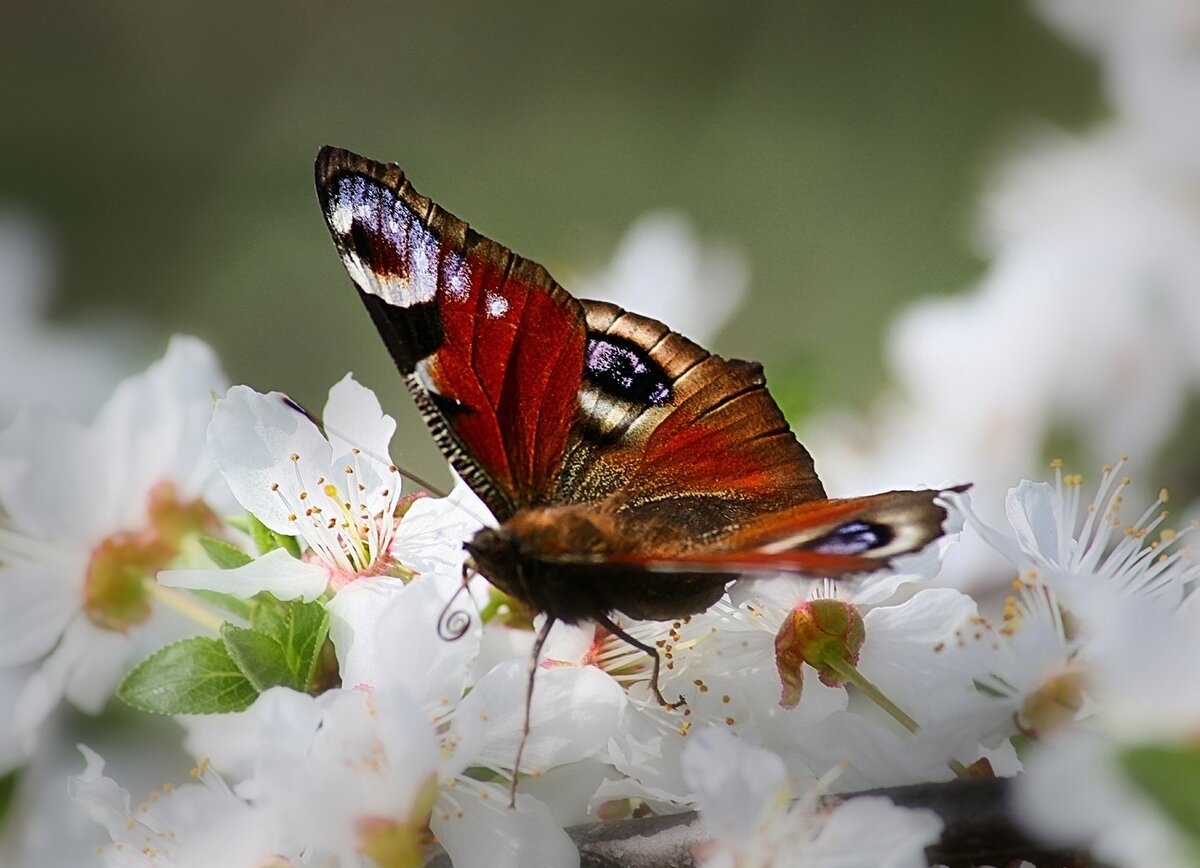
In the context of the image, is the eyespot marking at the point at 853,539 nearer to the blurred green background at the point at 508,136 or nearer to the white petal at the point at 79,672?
the white petal at the point at 79,672

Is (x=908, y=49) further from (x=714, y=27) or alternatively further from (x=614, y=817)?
(x=614, y=817)

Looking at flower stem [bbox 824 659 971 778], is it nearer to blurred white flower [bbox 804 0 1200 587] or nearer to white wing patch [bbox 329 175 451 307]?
white wing patch [bbox 329 175 451 307]

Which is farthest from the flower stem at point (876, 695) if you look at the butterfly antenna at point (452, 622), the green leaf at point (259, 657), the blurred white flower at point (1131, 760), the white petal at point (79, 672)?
the white petal at point (79, 672)

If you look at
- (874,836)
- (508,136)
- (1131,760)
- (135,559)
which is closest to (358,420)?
(135,559)

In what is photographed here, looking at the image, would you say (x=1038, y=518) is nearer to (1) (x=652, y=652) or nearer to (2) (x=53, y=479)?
(1) (x=652, y=652)

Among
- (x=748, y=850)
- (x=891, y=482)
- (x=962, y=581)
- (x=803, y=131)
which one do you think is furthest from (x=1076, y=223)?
(x=803, y=131)

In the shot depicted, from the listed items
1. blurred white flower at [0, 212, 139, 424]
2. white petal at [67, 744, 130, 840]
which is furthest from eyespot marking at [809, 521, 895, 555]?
blurred white flower at [0, 212, 139, 424]
